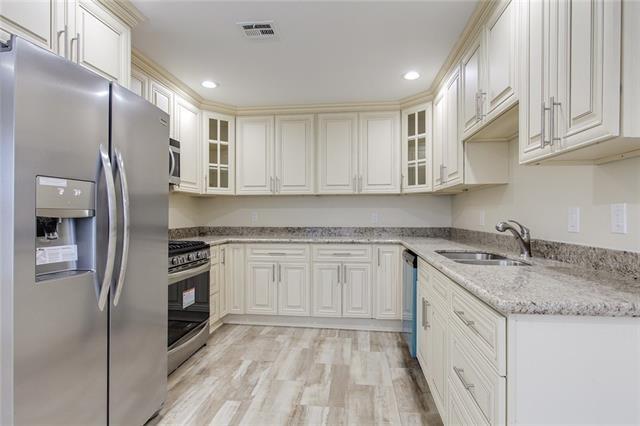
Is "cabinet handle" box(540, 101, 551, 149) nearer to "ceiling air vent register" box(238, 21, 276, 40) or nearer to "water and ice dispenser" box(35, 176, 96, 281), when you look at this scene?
"ceiling air vent register" box(238, 21, 276, 40)

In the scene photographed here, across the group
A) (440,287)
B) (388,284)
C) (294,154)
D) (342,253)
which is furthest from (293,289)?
(440,287)

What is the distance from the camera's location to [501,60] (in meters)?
1.70

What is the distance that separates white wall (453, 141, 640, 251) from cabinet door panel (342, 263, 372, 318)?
1.26 meters

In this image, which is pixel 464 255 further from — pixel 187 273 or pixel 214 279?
pixel 214 279

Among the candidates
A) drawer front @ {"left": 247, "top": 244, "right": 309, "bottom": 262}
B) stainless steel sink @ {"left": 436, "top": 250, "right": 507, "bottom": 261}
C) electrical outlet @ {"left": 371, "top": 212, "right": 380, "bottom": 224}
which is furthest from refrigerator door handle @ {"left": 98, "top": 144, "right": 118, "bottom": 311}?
electrical outlet @ {"left": 371, "top": 212, "right": 380, "bottom": 224}

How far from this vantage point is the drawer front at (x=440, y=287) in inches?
63.1

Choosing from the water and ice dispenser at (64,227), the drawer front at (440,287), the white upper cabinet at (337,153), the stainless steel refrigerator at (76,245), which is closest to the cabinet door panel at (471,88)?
the drawer front at (440,287)

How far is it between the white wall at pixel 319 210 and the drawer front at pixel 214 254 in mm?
667

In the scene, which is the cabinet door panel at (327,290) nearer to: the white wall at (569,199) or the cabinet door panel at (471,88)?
the white wall at (569,199)

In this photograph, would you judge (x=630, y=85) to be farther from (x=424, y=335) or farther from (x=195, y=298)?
(x=195, y=298)

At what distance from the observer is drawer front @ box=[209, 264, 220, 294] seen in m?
3.13

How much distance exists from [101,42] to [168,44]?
25.7 inches

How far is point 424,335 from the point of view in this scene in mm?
2176

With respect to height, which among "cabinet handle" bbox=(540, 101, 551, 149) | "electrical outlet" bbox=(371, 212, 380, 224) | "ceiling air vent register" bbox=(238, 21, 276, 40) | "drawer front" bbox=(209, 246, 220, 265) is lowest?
"drawer front" bbox=(209, 246, 220, 265)
